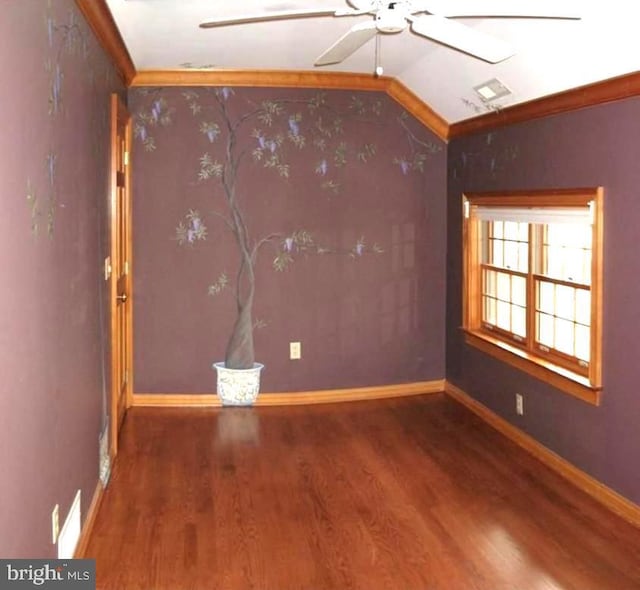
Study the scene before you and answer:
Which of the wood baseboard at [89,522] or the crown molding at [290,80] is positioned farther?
the crown molding at [290,80]

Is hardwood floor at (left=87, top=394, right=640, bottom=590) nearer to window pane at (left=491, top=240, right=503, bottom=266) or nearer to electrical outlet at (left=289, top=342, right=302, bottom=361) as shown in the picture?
electrical outlet at (left=289, top=342, right=302, bottom=361)

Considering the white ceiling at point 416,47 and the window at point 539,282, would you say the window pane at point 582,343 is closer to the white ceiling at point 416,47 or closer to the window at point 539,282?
the window at point 539,282

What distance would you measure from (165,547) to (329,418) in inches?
89.8

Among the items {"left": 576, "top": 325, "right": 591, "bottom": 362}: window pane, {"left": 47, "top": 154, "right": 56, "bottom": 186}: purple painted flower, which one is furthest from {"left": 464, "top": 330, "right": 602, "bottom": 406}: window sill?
{"left": 47, "top": 154, "right": 56, "bottom": 186}: purple painted flower

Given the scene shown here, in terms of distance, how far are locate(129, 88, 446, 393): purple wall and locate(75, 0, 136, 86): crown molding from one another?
0.68 meters

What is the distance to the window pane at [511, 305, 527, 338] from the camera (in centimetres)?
522

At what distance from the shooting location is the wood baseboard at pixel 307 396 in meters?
5.96

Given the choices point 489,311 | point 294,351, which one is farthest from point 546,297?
point 294,351

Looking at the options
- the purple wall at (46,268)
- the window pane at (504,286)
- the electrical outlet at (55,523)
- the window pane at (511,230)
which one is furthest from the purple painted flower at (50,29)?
the window pane at (504,286)

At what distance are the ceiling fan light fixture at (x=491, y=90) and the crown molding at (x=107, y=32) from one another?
2117mm

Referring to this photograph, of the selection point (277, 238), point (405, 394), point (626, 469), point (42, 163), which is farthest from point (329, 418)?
point (42, 163)

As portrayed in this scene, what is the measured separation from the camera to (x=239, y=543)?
11.8 ft

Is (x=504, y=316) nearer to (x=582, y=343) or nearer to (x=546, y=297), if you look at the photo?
(x=546, y=297)

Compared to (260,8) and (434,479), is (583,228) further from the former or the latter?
(260,8)
